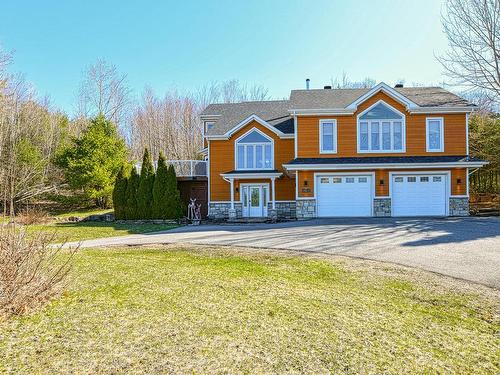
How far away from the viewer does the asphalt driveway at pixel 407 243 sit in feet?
22.4

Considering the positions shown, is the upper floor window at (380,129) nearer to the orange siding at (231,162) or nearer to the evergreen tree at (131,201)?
the orange siding at (231,162)

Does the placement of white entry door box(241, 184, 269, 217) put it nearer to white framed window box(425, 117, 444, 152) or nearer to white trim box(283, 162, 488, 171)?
white trim box(283, 162, 488, 171)

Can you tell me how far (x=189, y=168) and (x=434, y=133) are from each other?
47.3 feet

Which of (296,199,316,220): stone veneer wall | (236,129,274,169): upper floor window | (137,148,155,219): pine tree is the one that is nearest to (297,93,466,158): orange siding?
(236,129,274,169): upper floor window

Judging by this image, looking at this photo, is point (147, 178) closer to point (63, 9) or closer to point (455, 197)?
point (63, 9)

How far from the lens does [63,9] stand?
51.9 ft

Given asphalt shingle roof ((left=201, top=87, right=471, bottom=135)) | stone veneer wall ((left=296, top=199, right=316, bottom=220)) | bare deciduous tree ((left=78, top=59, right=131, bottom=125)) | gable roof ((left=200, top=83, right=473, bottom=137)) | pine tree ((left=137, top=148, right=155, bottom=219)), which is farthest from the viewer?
bare deciduous tree ((left=78, top=59, right=131, bottom=125))

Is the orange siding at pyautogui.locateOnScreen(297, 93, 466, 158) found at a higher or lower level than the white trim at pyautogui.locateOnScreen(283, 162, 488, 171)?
higher

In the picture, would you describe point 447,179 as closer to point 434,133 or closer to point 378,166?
point 434,133

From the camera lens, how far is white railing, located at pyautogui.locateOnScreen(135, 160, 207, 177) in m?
20.8

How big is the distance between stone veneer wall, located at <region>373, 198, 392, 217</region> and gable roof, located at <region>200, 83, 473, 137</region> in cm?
504

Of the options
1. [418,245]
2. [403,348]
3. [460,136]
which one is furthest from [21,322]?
[460,136]

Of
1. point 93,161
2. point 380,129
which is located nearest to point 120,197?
point 93,161

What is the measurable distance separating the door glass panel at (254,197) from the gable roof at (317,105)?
11.9ft
